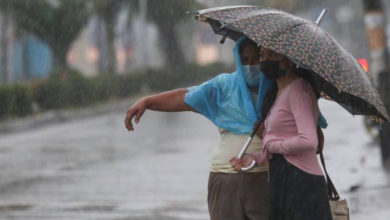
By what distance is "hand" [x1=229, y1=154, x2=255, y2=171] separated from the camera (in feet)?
15.6

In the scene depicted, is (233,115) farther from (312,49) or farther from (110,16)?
(110,16)

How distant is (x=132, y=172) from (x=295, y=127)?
8.53 meters

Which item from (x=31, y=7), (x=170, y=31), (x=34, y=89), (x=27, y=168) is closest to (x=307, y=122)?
(x=27, y=168)

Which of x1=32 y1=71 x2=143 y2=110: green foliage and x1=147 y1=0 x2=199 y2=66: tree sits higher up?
x1=147 y1=0 x2=199 y2=66: tree

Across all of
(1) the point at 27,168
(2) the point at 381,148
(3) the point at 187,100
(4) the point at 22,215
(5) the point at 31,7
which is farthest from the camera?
(5) the point at 31,7

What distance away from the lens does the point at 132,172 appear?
13.0m

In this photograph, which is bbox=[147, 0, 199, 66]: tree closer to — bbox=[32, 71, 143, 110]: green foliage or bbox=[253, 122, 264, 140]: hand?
bbox=[32, 71, 143, 110]: green foliage

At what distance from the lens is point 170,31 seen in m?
42.5

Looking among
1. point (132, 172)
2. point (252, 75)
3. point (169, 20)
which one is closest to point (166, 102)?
point (252, 75)

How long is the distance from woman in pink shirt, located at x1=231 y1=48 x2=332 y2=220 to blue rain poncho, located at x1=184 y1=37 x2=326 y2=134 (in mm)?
161

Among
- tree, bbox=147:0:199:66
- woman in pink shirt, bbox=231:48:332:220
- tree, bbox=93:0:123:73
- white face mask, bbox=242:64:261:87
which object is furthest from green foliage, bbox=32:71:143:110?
woman in pink shirt, bbox=231:48:332:220

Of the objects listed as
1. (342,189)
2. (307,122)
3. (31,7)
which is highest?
(31,7)

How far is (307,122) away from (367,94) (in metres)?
0.36

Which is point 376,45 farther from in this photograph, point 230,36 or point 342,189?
point 230,36
